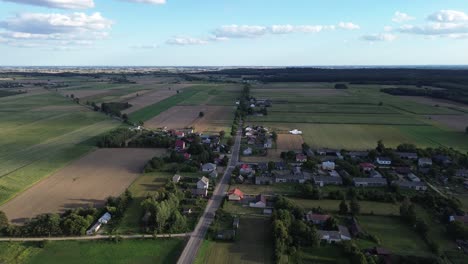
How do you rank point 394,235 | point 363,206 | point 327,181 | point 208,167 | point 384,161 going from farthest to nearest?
point 384,161 < point 208,167 < point 327,181 < point 363,206 < point 394,235

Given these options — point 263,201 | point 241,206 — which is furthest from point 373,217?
point 241,206

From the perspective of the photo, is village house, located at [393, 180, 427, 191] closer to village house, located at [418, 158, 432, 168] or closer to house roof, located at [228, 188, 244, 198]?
village house, located at [418, 158, 432, 168]

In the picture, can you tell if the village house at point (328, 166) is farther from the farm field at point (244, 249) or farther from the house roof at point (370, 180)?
the farm field at point (244, 249)

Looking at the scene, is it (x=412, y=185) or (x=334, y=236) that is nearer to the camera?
(x=334, y=236)

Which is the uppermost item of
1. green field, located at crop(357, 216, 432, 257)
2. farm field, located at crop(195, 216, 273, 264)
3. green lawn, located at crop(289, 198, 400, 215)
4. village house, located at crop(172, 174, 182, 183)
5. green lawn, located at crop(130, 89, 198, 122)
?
green lawn, located at crop(130, 89, 198, 122)

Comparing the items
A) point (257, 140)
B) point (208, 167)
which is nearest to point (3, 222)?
point (208, 167)

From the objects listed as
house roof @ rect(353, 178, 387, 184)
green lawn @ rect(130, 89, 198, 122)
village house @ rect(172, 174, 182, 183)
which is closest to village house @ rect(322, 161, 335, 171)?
house roof @ rect(353, 178, 387, 184)

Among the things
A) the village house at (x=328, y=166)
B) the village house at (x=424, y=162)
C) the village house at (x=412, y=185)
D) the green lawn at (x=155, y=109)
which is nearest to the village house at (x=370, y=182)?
the village house at (x=412, y=185)

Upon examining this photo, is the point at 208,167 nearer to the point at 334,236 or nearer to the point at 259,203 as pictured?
the point at 259,203
